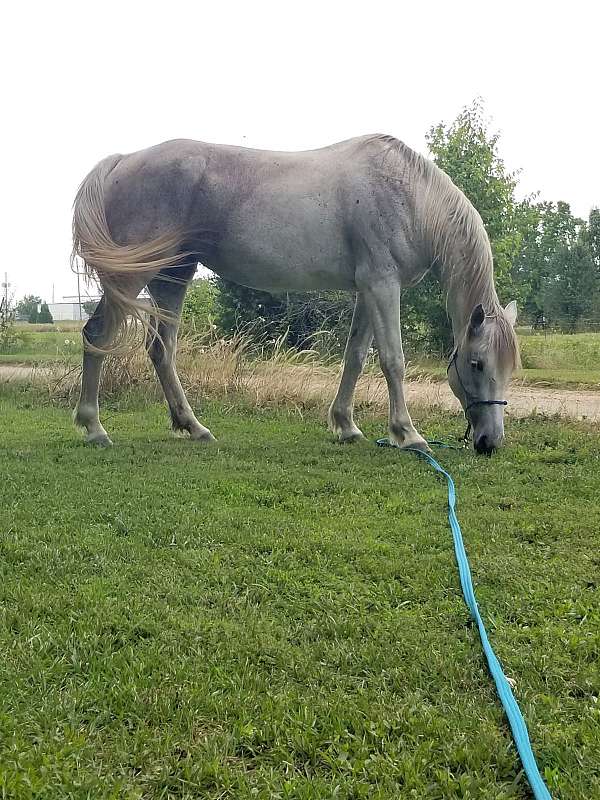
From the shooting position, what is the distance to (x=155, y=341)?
5.26 meters

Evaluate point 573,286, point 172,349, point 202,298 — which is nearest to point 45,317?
point 202,298

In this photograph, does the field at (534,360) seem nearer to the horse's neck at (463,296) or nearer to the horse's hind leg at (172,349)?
the horse's hind leg at (172,349)

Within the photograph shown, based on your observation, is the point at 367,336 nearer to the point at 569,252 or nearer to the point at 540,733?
the point at 540,733

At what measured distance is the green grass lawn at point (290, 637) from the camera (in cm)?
142

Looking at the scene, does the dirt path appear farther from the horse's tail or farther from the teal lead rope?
the teal lead rope

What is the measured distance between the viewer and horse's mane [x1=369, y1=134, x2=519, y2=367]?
15.3ft

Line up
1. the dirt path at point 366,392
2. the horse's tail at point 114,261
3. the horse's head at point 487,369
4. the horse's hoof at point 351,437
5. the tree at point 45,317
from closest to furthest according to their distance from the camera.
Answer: the horse's head at point 487,369 < the horse's tail at point 114,261 < the horse's hoof at point 351,437 < the dirt path at point 366,392 < the tree at point 45,317

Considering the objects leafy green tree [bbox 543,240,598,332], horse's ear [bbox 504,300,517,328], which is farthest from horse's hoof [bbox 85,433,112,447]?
leafy green tree [bbox 543,240,598,332]

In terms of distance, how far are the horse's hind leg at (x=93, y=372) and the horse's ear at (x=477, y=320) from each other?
251cm

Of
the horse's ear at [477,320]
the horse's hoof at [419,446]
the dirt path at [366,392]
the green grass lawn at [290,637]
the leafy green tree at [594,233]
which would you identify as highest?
the leafy green tree at [594,233]

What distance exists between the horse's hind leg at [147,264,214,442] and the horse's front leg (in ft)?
4.71

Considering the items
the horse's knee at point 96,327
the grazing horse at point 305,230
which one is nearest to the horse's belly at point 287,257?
the grazing horse at point 305,230

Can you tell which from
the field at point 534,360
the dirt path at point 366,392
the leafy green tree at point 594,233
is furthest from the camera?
the leafy green tree at point 594,233

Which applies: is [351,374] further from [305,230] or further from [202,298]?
[202,298]
